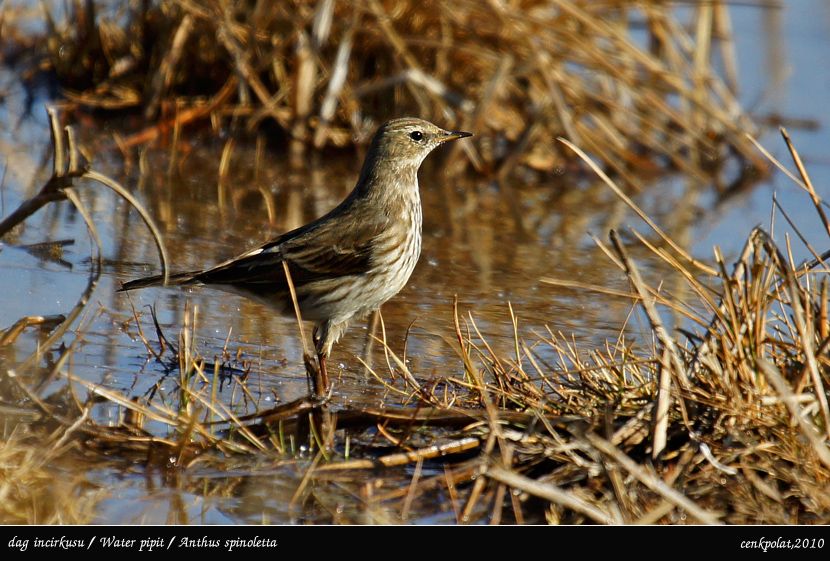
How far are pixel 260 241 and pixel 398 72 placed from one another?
2451 millimetres

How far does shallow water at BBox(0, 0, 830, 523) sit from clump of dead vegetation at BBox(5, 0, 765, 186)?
0.28 m

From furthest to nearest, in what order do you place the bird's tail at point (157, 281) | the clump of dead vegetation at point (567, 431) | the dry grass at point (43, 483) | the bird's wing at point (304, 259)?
the bird's wing at point (304, 259), the bird's tail at point (157, 281), the clump of dead vegetation at point (567, 431), the dry grass at point (43, 483)

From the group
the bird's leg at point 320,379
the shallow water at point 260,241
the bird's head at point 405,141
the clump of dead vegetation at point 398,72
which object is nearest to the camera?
the shallow water at point 260,241

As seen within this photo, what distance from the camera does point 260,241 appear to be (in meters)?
7.12

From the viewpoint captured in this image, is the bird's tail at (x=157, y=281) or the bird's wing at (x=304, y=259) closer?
the bird's tail at (x=157, y=281)

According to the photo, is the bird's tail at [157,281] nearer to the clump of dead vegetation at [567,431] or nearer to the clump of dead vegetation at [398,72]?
the clump of dead vegetation at [567,431]

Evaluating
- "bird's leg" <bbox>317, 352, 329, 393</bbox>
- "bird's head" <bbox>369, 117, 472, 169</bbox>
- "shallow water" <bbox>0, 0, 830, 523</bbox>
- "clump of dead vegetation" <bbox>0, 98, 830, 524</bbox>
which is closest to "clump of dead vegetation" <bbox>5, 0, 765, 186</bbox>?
"shallow water" <bbox>0, 0, 830, 523</bbox>

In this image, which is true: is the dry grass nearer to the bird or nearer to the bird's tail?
the bird's tail

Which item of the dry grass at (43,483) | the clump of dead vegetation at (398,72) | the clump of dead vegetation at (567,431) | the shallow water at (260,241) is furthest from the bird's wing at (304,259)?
the clump of dead vegetation at (398,72)

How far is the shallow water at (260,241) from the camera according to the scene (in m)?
3.88

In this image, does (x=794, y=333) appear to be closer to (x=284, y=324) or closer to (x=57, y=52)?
(x=284, y=324)

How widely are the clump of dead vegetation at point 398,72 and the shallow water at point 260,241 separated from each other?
0.28 metres

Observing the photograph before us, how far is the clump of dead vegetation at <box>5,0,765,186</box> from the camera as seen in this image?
8750 mm

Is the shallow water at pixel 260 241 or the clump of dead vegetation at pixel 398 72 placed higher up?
the clump of dead vegetation at pixel 398 72
